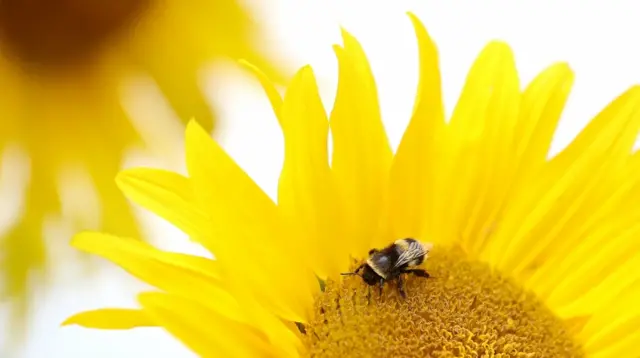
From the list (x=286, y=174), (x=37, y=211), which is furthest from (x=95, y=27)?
(x=286, y=174)

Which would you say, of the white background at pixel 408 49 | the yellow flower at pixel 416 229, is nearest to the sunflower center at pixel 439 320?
the yellow flower at pixel 416 229

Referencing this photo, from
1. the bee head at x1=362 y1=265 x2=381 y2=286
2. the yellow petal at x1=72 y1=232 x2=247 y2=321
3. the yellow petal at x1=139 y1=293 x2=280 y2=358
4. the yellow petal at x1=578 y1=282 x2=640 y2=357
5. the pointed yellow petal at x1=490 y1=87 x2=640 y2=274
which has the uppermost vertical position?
the pointed yellow petal at x1=490 y1=87 x2=640 y2=274

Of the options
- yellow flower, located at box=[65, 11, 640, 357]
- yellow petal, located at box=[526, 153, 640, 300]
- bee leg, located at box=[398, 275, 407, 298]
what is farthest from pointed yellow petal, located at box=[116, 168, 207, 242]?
yellow petal, located at box=[526, 153, 640, 300]

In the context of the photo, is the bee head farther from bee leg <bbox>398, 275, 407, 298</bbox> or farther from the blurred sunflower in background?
the blurred sunflower in background

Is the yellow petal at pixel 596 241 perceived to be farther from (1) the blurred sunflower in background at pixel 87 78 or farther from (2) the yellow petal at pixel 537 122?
(1) the blurred sunflower in background at pixel 87 78


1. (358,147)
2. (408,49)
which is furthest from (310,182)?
(408,49)

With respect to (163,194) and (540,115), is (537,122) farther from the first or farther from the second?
(163,194)
